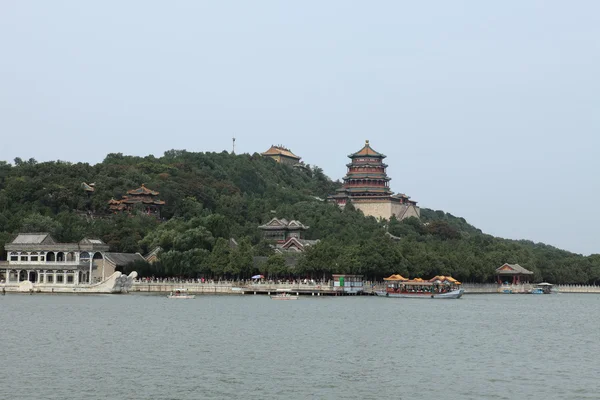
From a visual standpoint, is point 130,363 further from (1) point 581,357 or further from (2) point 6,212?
(2) point 6,212

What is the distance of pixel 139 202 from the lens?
97.7m

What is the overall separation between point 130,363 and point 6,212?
62437 millimetres

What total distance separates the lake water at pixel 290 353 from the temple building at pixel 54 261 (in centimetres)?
2083

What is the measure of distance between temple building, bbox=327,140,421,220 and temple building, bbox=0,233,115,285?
140 ft

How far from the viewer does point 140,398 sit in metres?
26.3

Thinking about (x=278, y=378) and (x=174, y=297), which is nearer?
(x=278, y=378)

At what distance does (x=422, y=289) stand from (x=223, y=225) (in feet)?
61.3

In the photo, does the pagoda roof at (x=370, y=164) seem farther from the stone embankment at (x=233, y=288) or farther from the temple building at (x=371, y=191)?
the stone embankment at (x=233, y=288)

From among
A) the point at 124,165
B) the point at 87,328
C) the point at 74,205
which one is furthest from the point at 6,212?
the point at 87,328

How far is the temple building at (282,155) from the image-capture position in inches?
5753

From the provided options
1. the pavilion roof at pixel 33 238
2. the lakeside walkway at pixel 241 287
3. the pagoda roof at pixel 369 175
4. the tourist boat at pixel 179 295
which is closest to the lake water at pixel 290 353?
the tourist boat at pixel 179 295

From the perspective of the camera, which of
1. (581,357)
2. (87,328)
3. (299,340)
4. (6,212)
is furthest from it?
(6,212)

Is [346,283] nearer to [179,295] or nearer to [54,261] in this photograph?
[179,295]

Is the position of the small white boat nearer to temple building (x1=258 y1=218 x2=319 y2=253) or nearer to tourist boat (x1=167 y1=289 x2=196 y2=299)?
tourist boat (x1=167 y1=289 x2=196 y2=299)
